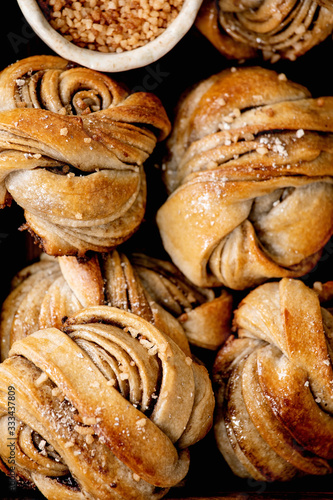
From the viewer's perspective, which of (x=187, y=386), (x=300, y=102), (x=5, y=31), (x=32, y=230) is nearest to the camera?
(x=187, y=386)

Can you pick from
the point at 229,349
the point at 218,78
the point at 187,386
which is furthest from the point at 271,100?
the point at 187,386

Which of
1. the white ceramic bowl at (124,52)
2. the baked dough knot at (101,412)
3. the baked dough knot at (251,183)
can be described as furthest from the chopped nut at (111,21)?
the baked dough knot at (101,412)

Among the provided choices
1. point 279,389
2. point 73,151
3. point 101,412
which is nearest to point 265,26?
point 73,151

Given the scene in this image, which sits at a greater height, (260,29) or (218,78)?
(260,29)

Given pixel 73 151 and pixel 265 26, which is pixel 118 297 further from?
pixel 265 26

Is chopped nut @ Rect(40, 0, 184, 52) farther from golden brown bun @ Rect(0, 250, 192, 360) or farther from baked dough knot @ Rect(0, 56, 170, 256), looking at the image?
golden brown bun @ Rect(0, 250, 192, 360)

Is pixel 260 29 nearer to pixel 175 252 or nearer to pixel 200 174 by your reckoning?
pixel 200 174

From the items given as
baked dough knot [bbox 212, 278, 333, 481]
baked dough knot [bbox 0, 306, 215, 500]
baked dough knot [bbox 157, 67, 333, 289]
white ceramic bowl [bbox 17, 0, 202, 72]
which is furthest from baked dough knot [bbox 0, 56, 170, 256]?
baked dough knot [bbox 212, 278, 333, 481]
